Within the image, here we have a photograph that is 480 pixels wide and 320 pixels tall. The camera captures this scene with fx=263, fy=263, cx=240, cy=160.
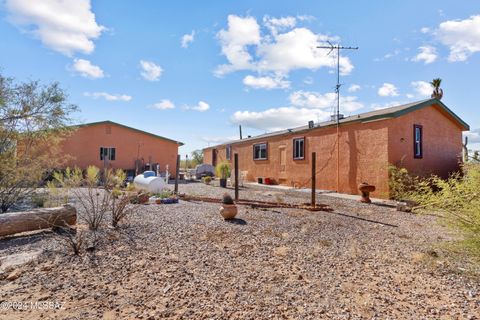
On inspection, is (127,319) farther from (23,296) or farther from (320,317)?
Result: (320,317)

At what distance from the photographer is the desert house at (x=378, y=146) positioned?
11.0m

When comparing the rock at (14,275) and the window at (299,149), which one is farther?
the window at (299,149)

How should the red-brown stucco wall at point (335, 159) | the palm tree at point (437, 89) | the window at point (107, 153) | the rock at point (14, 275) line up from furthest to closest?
the window at point (107, 153), the palm tree at point (437, 89), the red-brown stucco wall at point (335, 159), the rock at point (14, 275)

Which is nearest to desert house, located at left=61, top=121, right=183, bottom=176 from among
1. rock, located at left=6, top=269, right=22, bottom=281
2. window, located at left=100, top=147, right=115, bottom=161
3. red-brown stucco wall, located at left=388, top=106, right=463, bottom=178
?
window, located at left=100, top=147, right=115, bottom=161

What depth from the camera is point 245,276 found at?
3527 millimetres

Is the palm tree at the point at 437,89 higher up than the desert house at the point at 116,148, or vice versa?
the palm tree at the point at 437,89

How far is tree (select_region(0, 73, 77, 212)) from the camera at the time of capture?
705cm

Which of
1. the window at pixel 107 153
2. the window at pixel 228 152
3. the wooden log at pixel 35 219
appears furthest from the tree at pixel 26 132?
the window at pixel 228 152

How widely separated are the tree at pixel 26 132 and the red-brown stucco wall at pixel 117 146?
9403 mm

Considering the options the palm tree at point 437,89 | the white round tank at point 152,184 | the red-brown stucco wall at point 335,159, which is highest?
the palm tree at point 437,89

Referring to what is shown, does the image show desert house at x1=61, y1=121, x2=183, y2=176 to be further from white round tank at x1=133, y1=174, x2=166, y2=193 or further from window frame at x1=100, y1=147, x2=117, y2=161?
white round tank at x1=133, y1=174, x2=166, y2=193

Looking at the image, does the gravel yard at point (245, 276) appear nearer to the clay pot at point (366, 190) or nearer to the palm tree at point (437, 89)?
the clay pot at point (366, 190)

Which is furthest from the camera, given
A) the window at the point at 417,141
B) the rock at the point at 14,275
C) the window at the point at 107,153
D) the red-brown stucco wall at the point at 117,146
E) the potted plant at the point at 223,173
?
the window at the point at 107,153

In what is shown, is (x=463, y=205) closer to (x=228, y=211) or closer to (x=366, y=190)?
(x=228, y=211)
